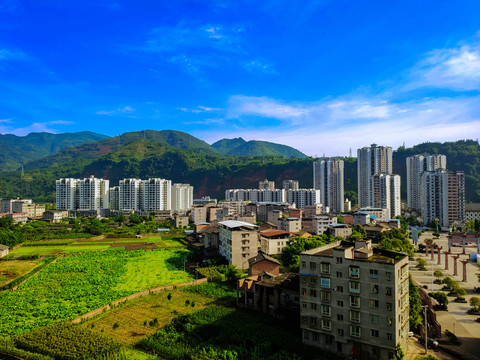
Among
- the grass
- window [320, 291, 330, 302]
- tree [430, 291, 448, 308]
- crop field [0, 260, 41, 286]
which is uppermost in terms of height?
window [320, 291, 330, 302]

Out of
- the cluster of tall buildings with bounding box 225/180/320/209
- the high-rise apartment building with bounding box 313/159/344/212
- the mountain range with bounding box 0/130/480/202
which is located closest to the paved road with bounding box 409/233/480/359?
the cluster of tall buildings with bounding box 225/180/320/209

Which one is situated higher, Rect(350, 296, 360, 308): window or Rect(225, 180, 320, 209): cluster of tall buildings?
Rect(225, 180, 320, 209): cluster of tall buildings

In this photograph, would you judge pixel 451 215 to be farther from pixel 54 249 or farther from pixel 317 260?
pixel 54 249

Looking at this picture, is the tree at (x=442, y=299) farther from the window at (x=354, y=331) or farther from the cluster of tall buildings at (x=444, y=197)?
the cluster of tall buildings at (x=444, y=197)

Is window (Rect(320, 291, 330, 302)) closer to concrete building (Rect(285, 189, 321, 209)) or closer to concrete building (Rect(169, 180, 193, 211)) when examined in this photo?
concrete building (Rect(285, 189, 321, 209))

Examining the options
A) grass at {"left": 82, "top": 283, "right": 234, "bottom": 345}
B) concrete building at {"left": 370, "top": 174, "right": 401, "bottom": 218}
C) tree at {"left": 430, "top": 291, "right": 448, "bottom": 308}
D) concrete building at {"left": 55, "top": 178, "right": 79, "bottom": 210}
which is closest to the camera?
grass at {"left": 82, "top": 283, "right": 234, "bottom": 345}

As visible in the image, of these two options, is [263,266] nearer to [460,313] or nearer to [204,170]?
[460,313]

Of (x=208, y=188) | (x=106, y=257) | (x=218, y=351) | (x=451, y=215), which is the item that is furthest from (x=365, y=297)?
(x=208, y=188)

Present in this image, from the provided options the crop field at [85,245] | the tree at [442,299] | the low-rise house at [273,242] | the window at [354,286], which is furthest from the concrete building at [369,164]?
the window at [354,286]
